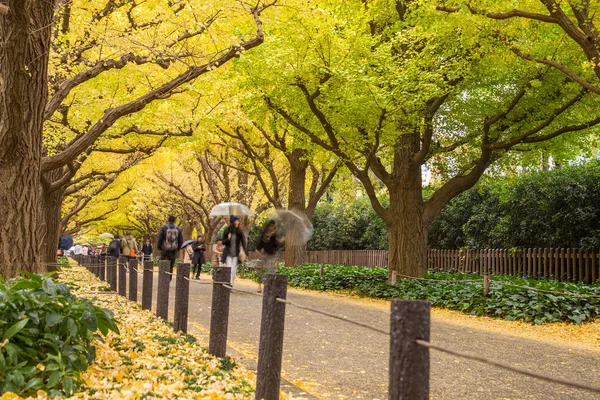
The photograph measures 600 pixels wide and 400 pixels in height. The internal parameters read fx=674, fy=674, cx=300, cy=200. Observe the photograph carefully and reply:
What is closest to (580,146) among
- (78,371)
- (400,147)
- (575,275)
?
(575,275)

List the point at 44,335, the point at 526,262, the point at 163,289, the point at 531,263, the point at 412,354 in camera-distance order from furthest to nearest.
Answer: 1. the point at 526,262
2. the point at 531,263
3. the point at 163,289
4. the point at 44,335
5. the point at 412,354

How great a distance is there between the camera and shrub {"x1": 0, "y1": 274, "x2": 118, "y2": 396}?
5086mm

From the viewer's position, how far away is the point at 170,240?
54.1ft

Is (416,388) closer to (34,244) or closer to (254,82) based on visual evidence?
(34,244)

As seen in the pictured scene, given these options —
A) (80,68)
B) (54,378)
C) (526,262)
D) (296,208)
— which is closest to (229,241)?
(80,68)

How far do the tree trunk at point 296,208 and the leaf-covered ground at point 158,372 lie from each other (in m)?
15.5

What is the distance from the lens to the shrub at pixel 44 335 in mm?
5086

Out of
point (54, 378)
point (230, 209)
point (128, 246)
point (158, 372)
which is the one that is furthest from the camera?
point (230, 209)

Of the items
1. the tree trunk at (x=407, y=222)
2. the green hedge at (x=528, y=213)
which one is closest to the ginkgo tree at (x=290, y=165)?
the green hedge at (x=528, y=213)

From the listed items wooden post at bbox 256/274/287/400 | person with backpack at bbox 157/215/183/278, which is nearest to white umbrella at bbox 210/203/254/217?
person with backpack at bbox 157/215/183/278

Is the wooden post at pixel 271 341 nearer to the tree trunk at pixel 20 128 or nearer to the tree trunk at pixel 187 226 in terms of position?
the tree trunk at pixel 20 128

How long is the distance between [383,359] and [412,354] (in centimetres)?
472

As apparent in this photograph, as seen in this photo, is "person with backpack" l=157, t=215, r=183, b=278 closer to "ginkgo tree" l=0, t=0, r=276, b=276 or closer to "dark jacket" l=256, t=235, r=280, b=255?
"dark jacket" l=256, t=235, r=280, b=255

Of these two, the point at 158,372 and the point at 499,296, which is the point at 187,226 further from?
the point at 158,372
